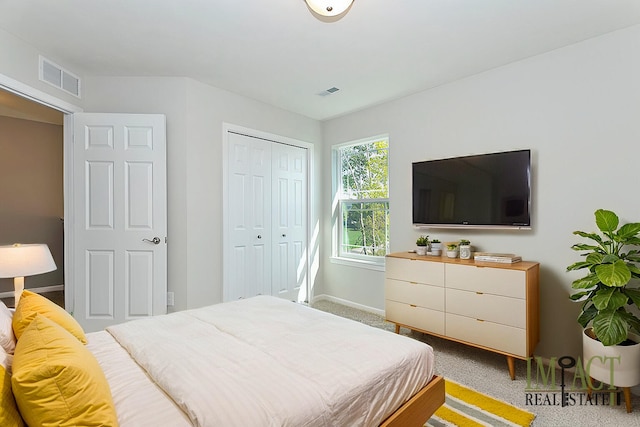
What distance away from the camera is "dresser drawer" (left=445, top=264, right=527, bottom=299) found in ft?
7.84

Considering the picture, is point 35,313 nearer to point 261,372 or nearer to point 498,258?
point 261,372

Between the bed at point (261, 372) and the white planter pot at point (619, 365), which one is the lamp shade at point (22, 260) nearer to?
the bed at point (261, 372)

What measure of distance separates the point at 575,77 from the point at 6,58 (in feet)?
14.0

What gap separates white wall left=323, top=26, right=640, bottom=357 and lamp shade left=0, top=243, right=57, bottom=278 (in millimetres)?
3279

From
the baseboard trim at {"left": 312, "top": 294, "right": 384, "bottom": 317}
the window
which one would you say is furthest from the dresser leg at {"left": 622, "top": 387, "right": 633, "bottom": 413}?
the window

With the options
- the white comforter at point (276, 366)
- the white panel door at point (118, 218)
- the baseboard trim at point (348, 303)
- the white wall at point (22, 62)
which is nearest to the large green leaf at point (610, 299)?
the white comforter at point (276, 366)

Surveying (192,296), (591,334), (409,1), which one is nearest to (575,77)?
(409,1)

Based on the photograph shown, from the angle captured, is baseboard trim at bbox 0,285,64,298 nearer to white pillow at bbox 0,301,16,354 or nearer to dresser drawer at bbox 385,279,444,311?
white pillow at bbox 0,301,16,354

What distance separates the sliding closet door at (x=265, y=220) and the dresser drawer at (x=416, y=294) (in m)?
1.52

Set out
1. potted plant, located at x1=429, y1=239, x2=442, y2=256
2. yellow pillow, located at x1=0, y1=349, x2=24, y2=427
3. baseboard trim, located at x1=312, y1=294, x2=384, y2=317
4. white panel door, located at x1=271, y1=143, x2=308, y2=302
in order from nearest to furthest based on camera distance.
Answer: yellow pillow, located at x1=0, y1=349, x2=24, y2=427 < potted plant, located at x1=429, y1=239, x2=442, y2=256 < baseboard trim, located at x1=312, y1=294, x2=384, y2=317 < white panel door, located at x1=271, y1=143, x2=308, y2=302

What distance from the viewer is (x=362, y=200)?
13.9 ft

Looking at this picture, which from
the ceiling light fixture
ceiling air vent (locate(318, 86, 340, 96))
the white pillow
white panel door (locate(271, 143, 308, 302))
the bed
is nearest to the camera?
the bed

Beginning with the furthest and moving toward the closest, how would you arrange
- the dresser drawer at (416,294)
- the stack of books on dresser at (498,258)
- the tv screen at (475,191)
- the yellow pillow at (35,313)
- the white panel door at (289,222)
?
the white panel door at (289,222) → the dresser drawer at (416,294) → the tv screen at (475,191) → the stack of books on dresser at (498,258) → the yellow pillow at (35,313)

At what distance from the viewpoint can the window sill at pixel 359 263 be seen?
13.1 ft
